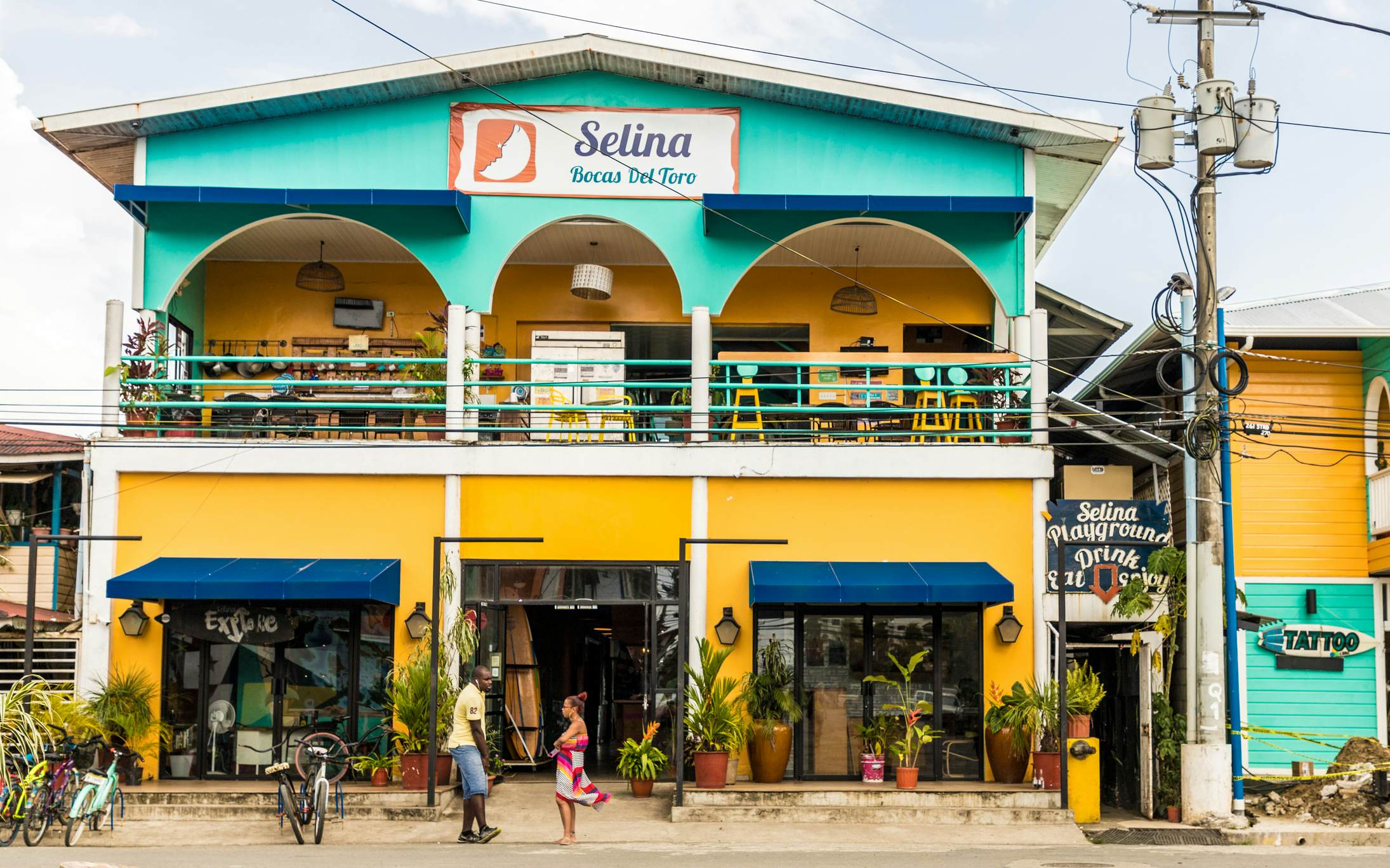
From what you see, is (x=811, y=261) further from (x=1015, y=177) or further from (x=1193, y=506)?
(x=1193, y=506)

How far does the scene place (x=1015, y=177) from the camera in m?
17.6

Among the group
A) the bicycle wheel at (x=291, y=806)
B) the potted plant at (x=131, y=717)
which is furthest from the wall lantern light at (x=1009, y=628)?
the potted plant at (x=131, y=717)

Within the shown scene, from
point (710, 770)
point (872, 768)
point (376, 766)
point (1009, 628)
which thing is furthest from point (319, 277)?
point (1009, 628)

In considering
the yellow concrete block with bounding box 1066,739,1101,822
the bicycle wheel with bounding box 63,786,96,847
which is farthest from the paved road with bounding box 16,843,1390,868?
the yellow concrete block with bounding box 1066,739,1101,822

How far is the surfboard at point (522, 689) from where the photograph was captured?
17.4 metres

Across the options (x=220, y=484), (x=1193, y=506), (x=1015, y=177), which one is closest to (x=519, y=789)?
(x=220, y=484)

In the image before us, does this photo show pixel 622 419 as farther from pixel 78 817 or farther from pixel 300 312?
pixel 78 817

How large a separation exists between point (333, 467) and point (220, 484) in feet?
4.47

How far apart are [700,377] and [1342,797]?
855cm

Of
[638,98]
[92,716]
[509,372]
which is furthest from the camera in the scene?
[509,372]

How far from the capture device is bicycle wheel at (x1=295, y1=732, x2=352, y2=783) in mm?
14141

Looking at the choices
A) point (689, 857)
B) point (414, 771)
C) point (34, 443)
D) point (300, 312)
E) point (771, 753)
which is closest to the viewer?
point (689, 857)

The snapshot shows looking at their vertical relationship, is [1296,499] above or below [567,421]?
below

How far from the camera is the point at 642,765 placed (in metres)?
16.0
